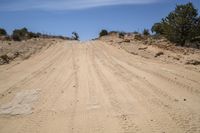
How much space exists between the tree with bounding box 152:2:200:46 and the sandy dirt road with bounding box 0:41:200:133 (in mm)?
18942

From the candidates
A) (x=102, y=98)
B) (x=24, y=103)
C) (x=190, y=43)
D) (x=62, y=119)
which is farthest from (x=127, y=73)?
(x=190, y=43)

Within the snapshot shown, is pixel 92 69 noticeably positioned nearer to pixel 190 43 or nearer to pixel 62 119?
pixel 62 119

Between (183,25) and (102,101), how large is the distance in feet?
83.8

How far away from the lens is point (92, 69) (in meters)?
15.7

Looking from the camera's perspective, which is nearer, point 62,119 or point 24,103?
point 62,119

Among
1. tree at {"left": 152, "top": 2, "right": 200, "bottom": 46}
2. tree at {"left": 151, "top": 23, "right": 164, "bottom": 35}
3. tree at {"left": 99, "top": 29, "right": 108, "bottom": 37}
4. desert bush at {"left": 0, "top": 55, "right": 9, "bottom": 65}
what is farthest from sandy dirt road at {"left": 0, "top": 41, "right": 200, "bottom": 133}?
tree at {"left": 99, "top": 29, "right": 108, "bottom": 37}

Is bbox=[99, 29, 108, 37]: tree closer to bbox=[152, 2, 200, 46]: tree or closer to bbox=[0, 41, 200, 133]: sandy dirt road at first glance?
bbox=[152, 2, 200, 46]: tree

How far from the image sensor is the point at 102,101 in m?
9.52

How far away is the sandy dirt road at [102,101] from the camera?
7535mm

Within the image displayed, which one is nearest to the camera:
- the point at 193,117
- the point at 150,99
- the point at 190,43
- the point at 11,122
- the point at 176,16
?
the point at 193,117

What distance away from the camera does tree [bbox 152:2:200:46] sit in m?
32.6

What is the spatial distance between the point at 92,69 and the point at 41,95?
529 cm

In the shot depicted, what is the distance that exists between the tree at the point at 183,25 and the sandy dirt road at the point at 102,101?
18.9m

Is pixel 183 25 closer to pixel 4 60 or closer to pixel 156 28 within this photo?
pixel 4 60
